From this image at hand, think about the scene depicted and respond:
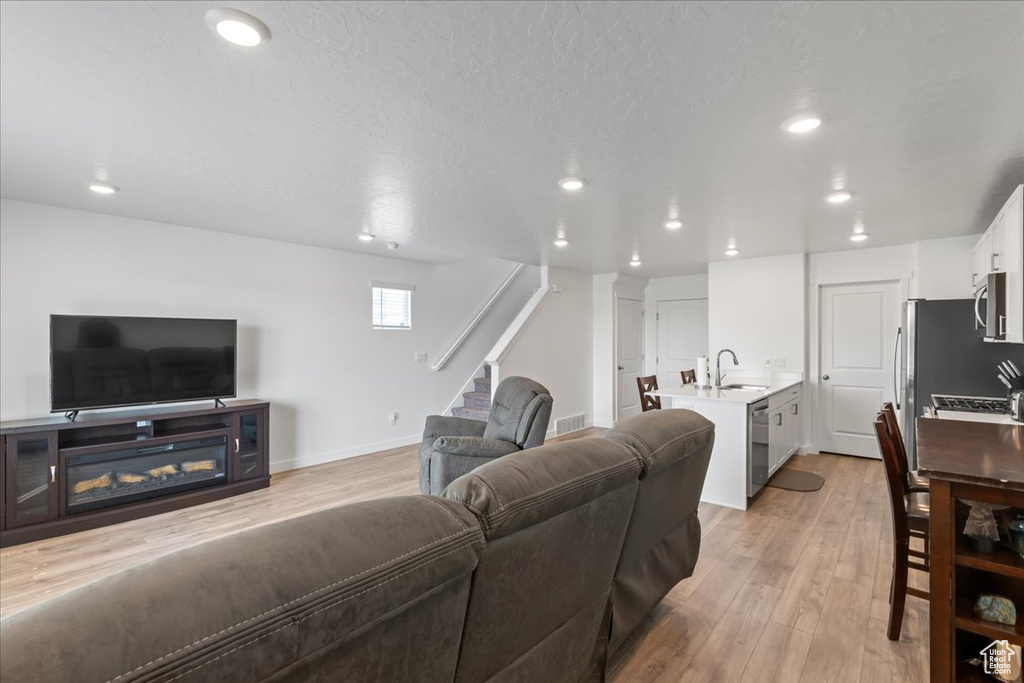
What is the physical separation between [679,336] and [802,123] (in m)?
5.43

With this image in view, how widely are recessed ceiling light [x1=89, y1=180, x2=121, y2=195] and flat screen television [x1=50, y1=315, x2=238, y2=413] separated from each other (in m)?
0.99

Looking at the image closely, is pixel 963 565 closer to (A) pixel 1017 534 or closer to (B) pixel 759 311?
(A) pixel 1017 534

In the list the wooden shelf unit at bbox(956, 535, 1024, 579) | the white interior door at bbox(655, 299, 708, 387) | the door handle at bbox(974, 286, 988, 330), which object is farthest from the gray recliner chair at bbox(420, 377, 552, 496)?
the white interior door at bbox(655, 299, 708, 387)

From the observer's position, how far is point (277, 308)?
468cm

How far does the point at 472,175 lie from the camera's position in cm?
274

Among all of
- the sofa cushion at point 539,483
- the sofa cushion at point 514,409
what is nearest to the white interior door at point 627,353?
the sofa cushion at point 514,409

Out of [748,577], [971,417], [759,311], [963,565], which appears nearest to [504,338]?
[759,311]

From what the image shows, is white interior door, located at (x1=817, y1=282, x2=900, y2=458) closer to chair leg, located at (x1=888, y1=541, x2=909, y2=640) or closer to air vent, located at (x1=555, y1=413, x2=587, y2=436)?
air vent, located at (x1=555, y1=413, x2=587, y2=436)

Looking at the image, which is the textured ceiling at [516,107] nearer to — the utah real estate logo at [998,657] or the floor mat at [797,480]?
the utah real estate logo at [998,657]

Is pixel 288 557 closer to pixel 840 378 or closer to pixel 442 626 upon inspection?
pixel 442 626

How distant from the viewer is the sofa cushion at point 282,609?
55 cm

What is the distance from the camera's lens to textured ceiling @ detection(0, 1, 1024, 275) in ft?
4.72

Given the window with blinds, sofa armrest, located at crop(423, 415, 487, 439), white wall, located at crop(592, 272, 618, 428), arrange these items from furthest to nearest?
white wall, located at crop(592, 272, 618, 428) < the window with blinds < sofa armrest, located at crop(423, 415, 487, 439)

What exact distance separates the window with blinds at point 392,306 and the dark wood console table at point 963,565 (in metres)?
5.01
